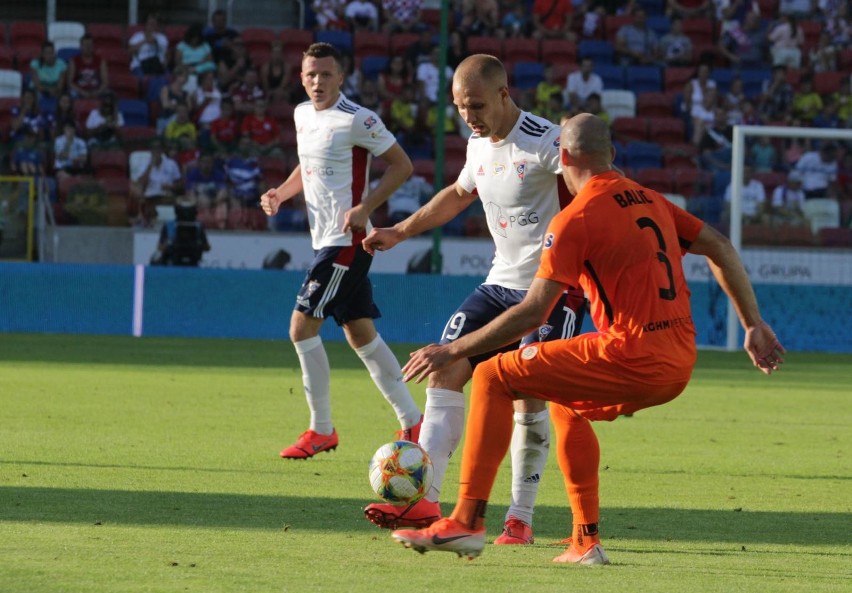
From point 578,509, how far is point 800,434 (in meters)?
5.44

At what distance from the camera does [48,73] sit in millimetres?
23328

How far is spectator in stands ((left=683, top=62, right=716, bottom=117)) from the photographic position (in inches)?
943

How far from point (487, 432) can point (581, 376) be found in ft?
1.39

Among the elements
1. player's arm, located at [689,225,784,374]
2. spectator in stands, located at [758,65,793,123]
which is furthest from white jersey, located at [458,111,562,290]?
spectator in stands, located at [758,65,793,123]

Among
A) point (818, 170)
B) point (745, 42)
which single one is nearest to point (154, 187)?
point (818, 170)

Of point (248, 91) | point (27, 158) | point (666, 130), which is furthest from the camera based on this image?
point (248, 91)

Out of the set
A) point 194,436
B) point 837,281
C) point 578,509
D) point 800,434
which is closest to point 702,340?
point 837,281

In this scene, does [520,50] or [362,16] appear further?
[362,16]

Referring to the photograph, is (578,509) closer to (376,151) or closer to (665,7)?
(376,151)

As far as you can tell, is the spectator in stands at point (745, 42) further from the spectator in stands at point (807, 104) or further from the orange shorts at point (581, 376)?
the orange shorts at point (581, 376)

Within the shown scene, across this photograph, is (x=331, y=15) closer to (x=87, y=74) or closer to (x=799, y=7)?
(x=87, y=74)

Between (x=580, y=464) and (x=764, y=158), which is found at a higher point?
(x=764, y=158)

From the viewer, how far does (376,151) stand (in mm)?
8727

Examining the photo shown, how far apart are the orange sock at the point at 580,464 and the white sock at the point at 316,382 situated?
3.17m
